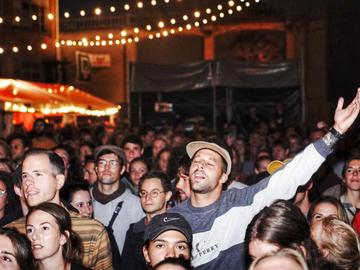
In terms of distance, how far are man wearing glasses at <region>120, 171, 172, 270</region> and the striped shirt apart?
2.86 feet

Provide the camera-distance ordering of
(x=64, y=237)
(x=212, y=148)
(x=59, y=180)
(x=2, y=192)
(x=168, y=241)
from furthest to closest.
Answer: (x=2, y=192) → (x=59, y=180) → (x=212, y=148) → (x=64, y=237) → (x=168, y=241)

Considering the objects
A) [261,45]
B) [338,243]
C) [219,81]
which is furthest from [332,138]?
[261,45]

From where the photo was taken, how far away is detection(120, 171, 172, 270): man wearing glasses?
18.9ft

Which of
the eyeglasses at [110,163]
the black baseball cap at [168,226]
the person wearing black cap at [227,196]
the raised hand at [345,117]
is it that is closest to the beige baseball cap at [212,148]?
the person wearing black cap at [227,196]

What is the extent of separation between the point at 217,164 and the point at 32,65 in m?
24.2

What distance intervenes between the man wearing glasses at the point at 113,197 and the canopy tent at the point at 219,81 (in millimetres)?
11111

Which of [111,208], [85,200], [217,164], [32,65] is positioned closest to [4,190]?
[85,200]

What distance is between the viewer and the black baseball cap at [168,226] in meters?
4.16

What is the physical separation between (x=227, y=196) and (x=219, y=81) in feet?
43.3

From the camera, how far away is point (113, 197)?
22.0ft

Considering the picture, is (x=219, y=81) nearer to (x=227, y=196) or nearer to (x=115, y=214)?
(x=115, y=214)

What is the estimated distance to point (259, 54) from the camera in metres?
33.4

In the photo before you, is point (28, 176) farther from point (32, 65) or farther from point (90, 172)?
point (32, 65)

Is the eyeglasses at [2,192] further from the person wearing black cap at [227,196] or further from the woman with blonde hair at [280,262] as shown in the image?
the woman with blonde hair at [280,262]
